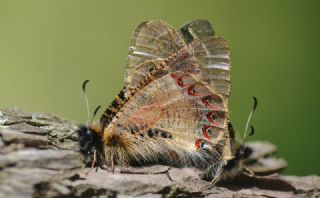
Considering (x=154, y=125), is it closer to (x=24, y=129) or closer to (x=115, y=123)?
(x=115, y=123)

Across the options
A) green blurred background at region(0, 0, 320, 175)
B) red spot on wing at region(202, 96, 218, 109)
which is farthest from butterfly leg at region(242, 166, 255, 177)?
green blurred background at region(0, 0, 320, 175)

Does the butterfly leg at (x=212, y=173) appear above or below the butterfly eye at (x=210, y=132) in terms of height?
below

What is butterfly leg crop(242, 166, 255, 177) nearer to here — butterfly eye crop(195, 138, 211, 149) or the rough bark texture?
the rough bark texture

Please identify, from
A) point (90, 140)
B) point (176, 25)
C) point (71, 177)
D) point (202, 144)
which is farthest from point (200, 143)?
point (176, 25)

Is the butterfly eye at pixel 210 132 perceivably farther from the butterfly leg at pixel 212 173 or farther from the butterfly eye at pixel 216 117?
the butterfly leg at pixel 212 173

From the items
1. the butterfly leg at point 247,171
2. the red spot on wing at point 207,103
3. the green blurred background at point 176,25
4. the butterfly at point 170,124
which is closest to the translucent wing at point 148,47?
the butterfly at point 170,124
